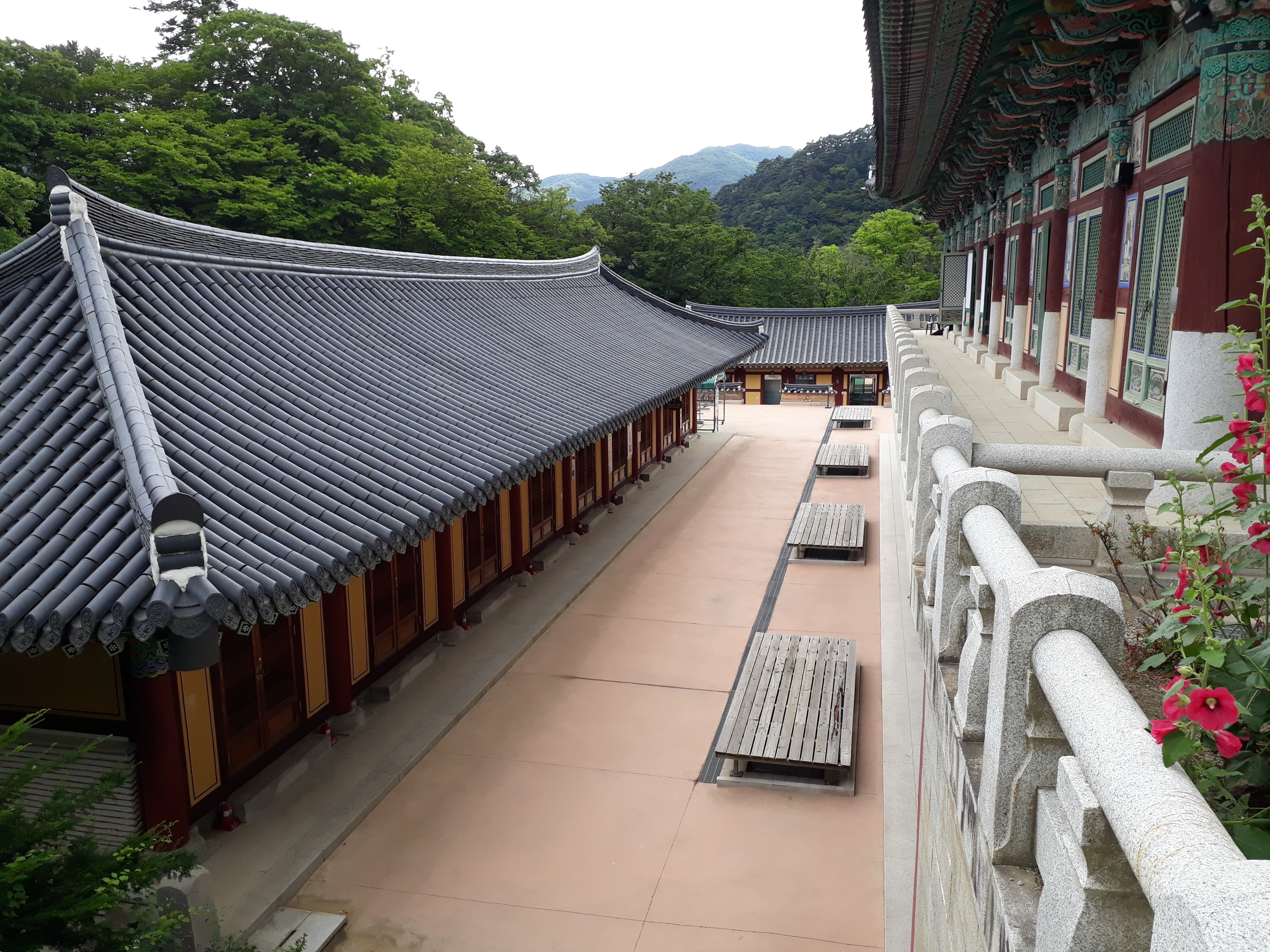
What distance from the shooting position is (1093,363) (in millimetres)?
10414

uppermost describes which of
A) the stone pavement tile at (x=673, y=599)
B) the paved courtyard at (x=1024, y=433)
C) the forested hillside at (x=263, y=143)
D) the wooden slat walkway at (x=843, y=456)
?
the forested hillside at (x=263, y=143)

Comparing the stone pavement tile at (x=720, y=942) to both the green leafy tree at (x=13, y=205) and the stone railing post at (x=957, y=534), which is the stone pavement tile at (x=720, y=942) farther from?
the green leafy tree at (x=13, y=205)

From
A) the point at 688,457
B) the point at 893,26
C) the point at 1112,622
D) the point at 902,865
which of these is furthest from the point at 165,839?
the point at 688,457

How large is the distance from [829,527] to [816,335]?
28.8 metres

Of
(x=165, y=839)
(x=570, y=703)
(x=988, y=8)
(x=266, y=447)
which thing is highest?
(x=988, y=8)

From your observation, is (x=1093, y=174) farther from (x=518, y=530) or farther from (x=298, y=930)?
(x=298, y=930)

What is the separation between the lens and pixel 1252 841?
214cm

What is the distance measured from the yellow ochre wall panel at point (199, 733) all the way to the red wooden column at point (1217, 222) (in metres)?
8.17

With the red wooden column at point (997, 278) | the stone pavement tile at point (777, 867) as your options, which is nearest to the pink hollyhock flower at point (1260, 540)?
the stone pavement tile at point (777, 867)

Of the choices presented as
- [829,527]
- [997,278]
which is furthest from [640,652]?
[997,278]

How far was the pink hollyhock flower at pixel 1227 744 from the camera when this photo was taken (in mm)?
1913

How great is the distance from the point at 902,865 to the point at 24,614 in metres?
6.77

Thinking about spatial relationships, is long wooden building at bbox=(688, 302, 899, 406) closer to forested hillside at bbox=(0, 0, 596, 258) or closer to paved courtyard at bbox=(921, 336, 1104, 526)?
forested hillside at bbox=(0, 0, 596, 258)

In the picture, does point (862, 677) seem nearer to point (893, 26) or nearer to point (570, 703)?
point (570, 703)
